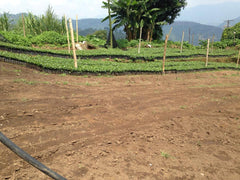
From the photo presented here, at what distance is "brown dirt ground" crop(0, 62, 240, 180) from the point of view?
2988 millimetres

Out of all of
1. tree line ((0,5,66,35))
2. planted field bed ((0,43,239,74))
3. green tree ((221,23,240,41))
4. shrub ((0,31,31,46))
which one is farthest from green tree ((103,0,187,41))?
shrub ((0,31,31,46))

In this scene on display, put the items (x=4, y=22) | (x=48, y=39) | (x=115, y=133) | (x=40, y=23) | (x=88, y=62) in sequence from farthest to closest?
(x=40, y=23)
(x=4, y=22)
(x=48, y=39)
(x=88, y=62)
(x=115, y=133)

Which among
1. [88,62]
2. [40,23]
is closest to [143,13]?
[40,23]

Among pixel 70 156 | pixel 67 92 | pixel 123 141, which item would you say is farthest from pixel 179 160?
pixel 67 92

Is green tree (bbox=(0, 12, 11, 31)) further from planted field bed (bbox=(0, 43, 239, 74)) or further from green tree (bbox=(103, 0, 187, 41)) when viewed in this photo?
green tree (bbox=(103, 0, 187, 41))

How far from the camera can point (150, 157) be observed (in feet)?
11.1

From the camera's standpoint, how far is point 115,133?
4.10 metres

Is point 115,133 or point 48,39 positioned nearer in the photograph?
point 115,133

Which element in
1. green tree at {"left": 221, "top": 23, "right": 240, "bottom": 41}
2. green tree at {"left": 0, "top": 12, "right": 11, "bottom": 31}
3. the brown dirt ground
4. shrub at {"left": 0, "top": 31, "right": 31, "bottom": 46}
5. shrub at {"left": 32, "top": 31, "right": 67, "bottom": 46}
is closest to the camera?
the brown dirt ground

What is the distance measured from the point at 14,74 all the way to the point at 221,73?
1465cm

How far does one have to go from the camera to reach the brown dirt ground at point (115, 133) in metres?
2.99

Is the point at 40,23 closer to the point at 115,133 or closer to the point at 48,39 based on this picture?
the point at 48,39

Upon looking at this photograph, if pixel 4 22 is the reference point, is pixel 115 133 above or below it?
below

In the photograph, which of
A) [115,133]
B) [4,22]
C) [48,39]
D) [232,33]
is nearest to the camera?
[115,133]
